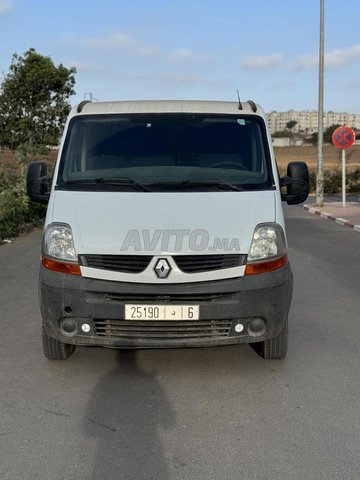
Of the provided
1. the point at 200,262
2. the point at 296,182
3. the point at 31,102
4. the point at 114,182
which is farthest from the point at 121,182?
the point at 31,102

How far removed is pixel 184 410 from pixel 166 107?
2948 mm

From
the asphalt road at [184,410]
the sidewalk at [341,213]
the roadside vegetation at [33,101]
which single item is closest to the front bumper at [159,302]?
the asphalt road at [184,410]

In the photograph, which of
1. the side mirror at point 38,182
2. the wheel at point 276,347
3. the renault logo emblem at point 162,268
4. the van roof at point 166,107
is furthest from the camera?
the van roof at point 166,107

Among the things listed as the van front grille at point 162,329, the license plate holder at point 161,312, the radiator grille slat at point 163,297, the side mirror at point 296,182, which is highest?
the side mirror at point 296,182

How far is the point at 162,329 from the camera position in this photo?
176 inches

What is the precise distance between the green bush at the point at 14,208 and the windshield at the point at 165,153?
836cm

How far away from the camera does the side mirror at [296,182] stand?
562cm

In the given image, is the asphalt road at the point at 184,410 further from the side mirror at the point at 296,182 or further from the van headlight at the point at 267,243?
the side mirror at the point at 296,182

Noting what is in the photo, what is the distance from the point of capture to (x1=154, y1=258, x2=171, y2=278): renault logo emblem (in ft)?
14.4

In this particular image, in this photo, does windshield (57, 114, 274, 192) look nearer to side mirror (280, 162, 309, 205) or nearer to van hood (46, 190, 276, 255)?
van hood (46, 190, 276, 255)

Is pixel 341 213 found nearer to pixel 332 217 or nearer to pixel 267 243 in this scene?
pixel 332 217

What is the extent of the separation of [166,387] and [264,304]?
0.95 meters

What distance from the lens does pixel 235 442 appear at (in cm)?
368

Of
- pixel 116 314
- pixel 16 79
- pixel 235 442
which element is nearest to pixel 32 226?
pixel 116 314
